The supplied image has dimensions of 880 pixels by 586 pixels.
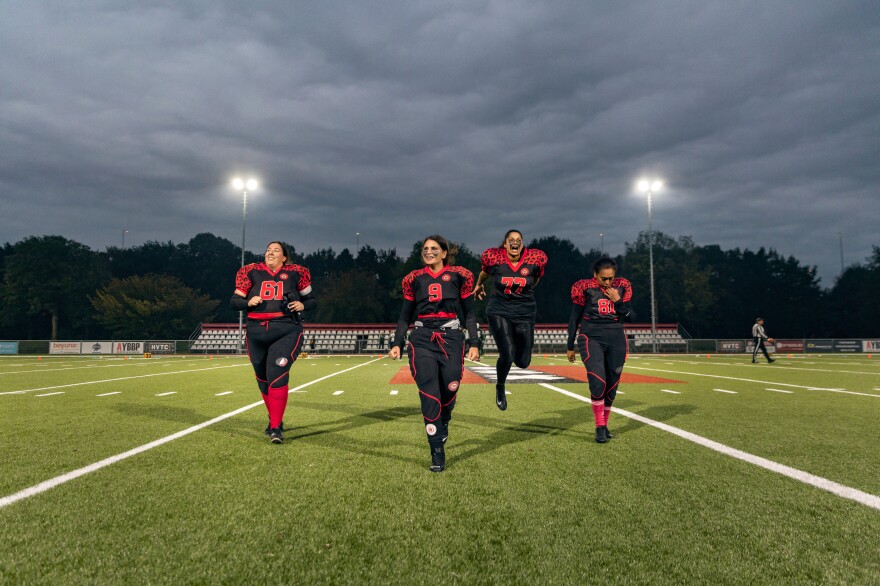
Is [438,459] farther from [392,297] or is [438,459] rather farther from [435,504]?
[392,297]

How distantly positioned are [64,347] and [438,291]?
41080 mm

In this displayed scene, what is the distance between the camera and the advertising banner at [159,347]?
36331 millimetres

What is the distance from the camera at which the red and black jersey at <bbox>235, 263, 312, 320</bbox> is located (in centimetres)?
563

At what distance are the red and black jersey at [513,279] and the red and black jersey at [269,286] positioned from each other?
8.20 feet

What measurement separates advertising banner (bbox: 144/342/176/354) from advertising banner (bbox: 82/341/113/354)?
2.56m

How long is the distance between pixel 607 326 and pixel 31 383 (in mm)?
13228

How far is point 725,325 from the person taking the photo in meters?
63.8

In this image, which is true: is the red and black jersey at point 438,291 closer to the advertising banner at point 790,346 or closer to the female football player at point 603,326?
the female football player at point 603,326

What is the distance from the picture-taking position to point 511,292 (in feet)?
22.1

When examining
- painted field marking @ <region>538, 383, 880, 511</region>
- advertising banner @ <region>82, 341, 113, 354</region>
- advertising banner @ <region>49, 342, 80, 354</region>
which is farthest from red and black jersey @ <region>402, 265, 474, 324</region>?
advertising banner @ <region>49, 342, 80, 354</region>

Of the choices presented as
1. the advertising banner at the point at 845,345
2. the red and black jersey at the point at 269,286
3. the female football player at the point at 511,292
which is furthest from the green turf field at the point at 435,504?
the advertising banner at the point at 845,345

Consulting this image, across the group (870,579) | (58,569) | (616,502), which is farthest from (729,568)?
(58,569)

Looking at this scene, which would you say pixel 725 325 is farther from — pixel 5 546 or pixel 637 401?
pixel 5 546

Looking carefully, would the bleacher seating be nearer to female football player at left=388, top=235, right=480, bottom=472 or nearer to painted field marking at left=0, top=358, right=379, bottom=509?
painted field marking at left=0, top=358, right=379, bottom=509
